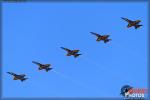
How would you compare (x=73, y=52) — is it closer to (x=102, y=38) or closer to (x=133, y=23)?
(x=102, y=38)

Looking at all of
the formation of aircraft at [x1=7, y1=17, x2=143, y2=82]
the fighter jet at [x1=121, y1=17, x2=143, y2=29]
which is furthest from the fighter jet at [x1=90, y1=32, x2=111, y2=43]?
the fighter jet at [x1=121, y1=17, x2=143, y2=29]

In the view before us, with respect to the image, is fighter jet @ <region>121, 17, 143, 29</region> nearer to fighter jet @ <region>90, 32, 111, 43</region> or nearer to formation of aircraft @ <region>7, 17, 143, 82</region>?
formation of aircraft @ <region>7, 17, 143, 82</region>

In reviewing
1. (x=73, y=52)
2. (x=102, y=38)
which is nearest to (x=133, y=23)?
(x=102, y=38)

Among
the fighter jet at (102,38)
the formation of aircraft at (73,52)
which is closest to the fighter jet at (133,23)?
the formation of aircraft at (73,52)

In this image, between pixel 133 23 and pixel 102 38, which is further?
pixel 102 38

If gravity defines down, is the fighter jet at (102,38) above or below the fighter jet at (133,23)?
below

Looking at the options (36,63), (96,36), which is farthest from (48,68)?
(96,36)

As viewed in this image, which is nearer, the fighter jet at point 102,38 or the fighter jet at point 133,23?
the fighter jet at point 133,23

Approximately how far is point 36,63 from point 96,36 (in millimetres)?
14364

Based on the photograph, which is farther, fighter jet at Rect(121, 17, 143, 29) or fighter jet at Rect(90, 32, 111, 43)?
fighter jet at Rect(90, 32, 111, 43)

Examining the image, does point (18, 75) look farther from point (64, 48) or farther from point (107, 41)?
point (107, 41)

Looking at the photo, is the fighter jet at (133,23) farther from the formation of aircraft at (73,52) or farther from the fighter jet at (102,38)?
the fighter jet at (102,38)

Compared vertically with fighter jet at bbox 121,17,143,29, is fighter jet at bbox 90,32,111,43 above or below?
below

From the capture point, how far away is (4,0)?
351 ft
